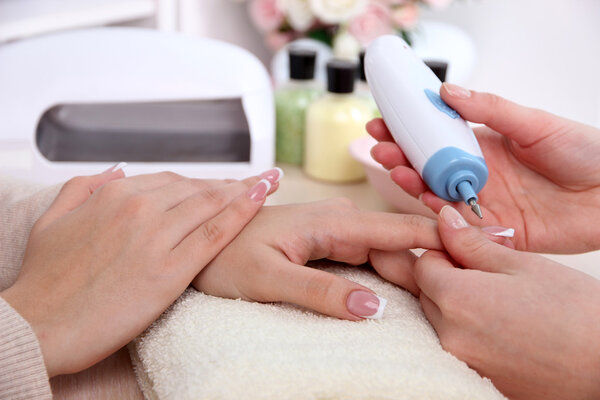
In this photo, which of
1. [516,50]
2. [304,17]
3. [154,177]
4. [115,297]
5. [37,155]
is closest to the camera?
[115,297]

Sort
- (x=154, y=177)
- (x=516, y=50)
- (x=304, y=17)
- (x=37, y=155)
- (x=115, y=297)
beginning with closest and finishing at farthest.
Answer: (x=115, y=297) < (x=154, y=177) < (x=37, y=155) < (x=304, y=17) < (x=516, y=50)

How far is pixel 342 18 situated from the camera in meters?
1.07

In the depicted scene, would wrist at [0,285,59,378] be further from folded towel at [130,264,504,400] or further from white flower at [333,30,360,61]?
white flower at [333,30,360,61]

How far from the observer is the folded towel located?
1.18ft

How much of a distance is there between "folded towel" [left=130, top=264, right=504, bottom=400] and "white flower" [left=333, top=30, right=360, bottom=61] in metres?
0.73

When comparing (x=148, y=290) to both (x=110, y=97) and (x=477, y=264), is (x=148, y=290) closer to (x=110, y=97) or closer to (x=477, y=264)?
(x=477, y=264)

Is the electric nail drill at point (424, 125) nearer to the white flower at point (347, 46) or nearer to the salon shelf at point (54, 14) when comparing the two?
the white flower at point (347, 46)

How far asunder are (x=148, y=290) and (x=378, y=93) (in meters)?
0.31

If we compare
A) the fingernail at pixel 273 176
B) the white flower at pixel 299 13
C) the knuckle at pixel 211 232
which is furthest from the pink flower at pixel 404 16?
the knuckle at pixel 211 232

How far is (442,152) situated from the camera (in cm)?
52

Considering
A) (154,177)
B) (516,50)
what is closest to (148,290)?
(154,177)

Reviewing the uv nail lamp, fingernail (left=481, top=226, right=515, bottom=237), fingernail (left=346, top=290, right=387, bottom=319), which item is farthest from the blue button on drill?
the uv nail lamp

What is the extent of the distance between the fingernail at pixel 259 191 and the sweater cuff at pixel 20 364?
8.5 inches

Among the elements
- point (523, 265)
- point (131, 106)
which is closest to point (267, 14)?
point (131, 106)
